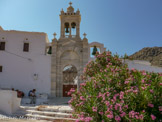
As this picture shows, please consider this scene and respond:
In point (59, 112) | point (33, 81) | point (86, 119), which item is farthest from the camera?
point (33, 81)

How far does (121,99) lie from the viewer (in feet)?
14.2

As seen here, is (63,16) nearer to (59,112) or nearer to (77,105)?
(59,112)

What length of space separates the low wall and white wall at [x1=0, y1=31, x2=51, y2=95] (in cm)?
665

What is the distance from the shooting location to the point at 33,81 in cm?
1666

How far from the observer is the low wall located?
31.1 ft

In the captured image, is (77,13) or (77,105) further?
(77,13)

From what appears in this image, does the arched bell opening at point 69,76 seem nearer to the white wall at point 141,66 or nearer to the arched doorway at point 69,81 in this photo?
the arched doorway at point 69,81

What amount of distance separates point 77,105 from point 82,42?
518 inches

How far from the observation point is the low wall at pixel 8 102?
9.48 metres

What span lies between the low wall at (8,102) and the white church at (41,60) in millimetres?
6660

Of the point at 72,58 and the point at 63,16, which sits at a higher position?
the point at 63,16

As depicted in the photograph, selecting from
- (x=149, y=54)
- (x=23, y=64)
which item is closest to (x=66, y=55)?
(x=23, y=64)

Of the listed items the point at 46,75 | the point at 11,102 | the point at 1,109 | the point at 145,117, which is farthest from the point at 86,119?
the point at 46,75

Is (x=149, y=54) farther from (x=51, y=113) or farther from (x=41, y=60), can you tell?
(x=51, y=113)
